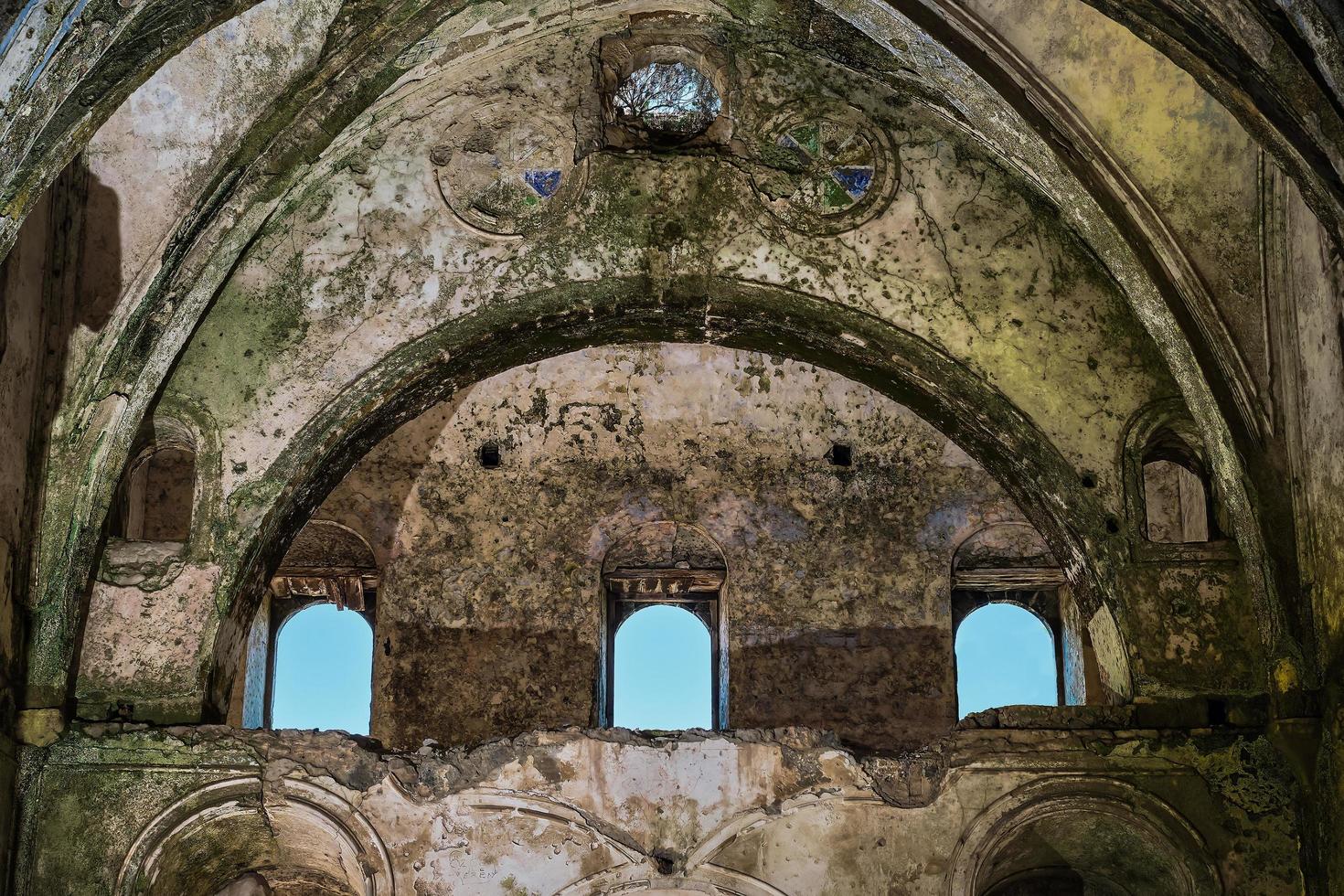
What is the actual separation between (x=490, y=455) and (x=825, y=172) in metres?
3.89

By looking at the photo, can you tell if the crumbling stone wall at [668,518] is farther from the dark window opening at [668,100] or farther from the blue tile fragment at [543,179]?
the dark window opening at [668,100]

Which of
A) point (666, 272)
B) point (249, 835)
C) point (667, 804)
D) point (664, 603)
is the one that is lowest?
point (249, 835)

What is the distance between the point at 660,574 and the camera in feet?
39.6

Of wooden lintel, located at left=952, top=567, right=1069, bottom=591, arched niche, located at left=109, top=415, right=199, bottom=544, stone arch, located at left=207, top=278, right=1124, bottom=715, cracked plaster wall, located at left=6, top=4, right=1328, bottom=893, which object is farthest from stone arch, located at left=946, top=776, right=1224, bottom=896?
arched niche, located at left=109, top=415, right=199, bottom=544

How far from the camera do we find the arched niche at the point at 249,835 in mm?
8531

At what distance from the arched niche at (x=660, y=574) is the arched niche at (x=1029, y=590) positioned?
1732mm

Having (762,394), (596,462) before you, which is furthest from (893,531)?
(596,462)

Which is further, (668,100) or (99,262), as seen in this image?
(668,100)

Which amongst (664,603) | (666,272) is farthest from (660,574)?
(666,272)

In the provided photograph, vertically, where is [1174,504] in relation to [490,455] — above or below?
below

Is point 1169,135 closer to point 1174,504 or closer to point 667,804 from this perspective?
point 1174,504

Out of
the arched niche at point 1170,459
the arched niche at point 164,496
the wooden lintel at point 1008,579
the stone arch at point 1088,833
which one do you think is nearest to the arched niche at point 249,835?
the stone arch at point 1088,833

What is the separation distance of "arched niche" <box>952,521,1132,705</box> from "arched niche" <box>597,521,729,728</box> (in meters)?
1.73

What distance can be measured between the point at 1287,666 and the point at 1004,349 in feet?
7.55
